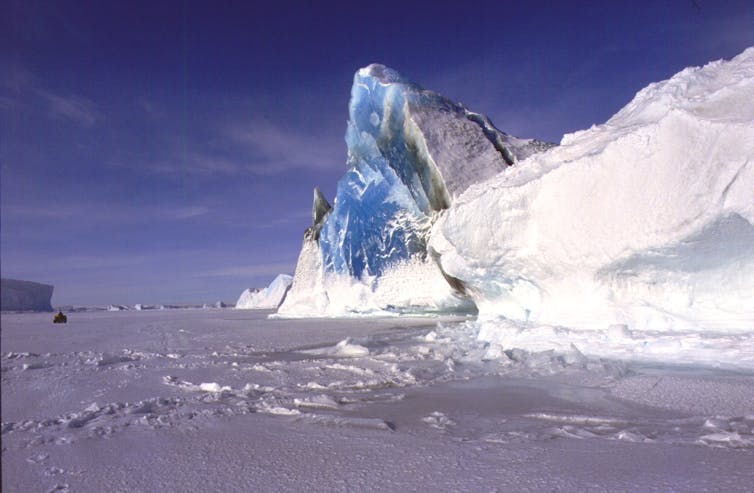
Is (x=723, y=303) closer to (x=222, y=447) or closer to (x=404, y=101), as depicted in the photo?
(x=222, y=447)

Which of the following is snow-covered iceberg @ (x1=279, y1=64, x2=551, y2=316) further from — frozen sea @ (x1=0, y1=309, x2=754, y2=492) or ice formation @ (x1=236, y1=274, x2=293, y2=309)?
ice formation @ (x1=236, y1=274, x2=293, y2=309)

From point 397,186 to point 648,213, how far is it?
8994 millimetres

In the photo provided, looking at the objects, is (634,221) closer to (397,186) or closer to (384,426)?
(384,426)

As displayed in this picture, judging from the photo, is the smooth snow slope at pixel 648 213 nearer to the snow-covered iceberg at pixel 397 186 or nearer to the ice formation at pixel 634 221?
the ice formation at pixel 634 221

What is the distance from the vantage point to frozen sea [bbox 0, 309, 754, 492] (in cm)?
181

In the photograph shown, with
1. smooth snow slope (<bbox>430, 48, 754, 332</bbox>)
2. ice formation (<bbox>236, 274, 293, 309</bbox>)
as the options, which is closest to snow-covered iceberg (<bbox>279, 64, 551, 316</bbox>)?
smooth snow slope (<bbox>430, 48, 754, 332</bbox>)

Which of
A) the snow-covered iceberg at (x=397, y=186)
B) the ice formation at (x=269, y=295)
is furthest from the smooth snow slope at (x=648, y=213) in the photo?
A: the ice formation at (x=269, y=295)

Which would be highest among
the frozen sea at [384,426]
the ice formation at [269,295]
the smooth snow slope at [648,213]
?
the ice formation at [269,295]

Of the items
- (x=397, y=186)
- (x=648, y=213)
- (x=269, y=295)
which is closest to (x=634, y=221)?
(x=648, y=213)

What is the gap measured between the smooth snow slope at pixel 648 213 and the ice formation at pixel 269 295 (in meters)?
27.6

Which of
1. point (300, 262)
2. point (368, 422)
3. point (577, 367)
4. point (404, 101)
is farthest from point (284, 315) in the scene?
point (368, 422)

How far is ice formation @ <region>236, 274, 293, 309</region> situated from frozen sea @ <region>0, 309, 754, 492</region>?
2899 cm

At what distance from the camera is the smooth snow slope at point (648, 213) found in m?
4.85

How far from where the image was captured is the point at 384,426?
2.57 m
